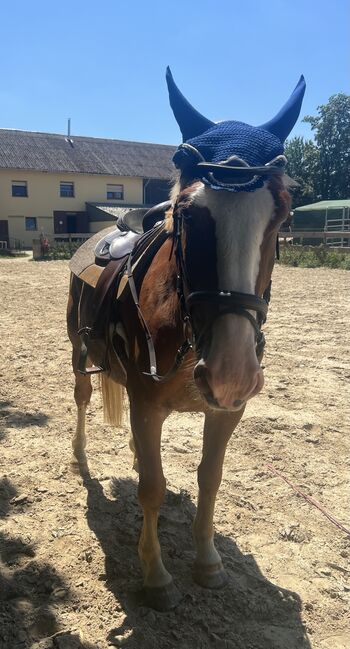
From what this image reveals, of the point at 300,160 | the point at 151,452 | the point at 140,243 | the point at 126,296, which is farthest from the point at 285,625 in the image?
the point at 300,160

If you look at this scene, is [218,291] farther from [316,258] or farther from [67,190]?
[67,190]

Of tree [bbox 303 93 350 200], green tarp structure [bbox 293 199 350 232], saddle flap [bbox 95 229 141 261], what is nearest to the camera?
saddle flap [bbox 95 229 141 261]

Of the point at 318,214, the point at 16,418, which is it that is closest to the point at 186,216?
the point at 16,418

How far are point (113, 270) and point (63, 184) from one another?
36.8 meters

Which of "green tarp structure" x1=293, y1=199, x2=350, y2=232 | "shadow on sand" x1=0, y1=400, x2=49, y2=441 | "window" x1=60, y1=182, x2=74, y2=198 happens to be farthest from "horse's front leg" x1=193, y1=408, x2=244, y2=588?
"window" x1=60, y1=182, x2=74, y2=198

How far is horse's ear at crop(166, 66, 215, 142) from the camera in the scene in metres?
2.00

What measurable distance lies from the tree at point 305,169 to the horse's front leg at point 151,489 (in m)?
55.6

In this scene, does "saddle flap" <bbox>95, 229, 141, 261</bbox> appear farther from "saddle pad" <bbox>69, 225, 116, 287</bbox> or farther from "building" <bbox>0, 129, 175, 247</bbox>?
"building" <bbox>0, 129, 175, 247</bbox>

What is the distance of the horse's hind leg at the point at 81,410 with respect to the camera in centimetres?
369

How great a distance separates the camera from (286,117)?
2086mm

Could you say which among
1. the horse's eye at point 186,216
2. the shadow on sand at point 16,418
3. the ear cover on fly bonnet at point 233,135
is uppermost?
the ear cover on fly bonnet at point 233,135

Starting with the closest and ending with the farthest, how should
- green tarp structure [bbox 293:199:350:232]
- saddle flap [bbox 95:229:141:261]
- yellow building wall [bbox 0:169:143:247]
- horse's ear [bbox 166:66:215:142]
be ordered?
horse's ear [bbox 166:66:215:142] < saddle flap [bbox 95:229:141:261] < green tarp structure [bbox 293:199:350:232] < yellow building wall [bbox 0:169:143:247]

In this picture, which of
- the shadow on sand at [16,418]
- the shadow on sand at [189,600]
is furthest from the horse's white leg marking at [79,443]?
the shadow on sand at [16,418]

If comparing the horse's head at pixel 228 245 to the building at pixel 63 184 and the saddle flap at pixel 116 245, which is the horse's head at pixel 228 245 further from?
the building at pixel 63 184
